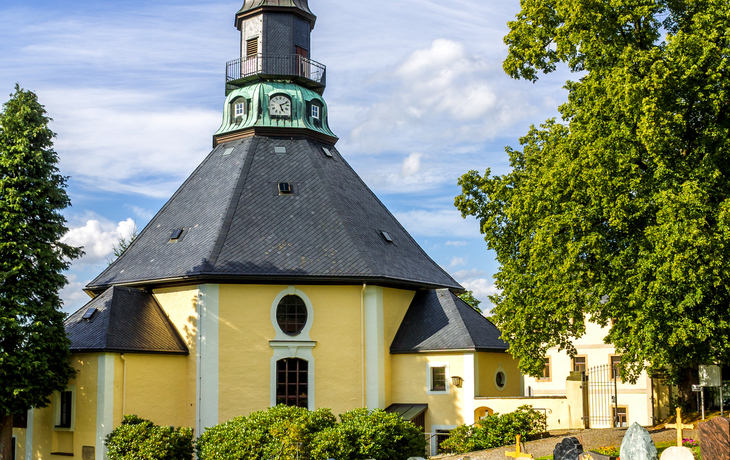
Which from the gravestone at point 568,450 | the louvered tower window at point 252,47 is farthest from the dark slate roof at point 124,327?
the gravestone at point 568,450

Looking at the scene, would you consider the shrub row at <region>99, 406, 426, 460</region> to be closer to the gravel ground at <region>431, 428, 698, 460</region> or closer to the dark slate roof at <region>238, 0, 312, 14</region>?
the gravel ground at <region>431, 428, 698, 460</region>

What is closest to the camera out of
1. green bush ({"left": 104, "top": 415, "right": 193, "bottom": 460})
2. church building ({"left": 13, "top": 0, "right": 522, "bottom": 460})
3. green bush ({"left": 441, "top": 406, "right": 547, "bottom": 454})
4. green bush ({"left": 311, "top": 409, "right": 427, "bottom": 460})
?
green bush ({"left": 311, "top": 409, "right": 427, "bottom": 460})

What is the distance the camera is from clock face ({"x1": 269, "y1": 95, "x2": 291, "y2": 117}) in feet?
98.6

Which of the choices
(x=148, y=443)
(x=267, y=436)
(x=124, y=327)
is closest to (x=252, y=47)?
(x=124, y=327)

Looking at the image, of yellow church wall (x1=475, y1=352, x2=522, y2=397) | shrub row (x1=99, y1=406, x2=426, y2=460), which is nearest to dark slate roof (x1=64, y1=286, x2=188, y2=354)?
shrub row (x1=99, y1=406, x2=426, y2=460)

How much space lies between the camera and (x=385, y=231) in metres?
28.6

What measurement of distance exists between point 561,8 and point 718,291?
8.38 m

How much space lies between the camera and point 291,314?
25.1m

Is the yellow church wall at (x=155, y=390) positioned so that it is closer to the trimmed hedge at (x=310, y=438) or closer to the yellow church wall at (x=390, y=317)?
the trimmed hedge at (x=310, y=438)

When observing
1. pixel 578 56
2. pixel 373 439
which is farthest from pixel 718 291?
pixel 373 439

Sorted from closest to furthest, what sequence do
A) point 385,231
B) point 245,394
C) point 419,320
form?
point 245,394, point 419,320, point 385,231

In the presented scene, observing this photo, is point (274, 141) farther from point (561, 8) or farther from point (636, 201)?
point (636, 201)

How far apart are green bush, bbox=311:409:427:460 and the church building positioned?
4.33 meters

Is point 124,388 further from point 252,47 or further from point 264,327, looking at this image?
point 252,47
